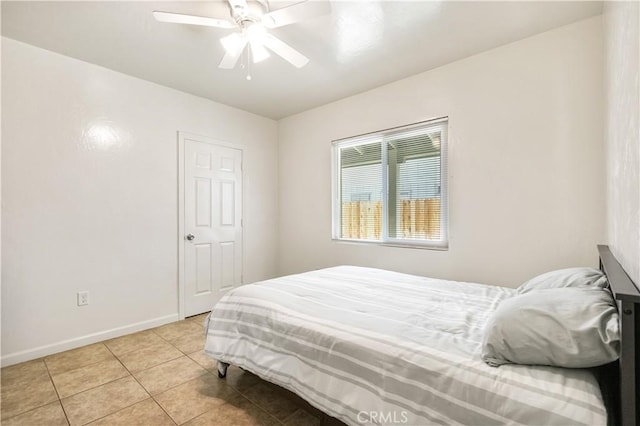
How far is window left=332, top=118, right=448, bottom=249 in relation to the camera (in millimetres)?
2824

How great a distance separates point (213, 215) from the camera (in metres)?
3.52

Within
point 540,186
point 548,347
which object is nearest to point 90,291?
point 548,347

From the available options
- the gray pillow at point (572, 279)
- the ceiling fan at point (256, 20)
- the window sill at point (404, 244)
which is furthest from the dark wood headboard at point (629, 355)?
the window sill at point (404, 244)

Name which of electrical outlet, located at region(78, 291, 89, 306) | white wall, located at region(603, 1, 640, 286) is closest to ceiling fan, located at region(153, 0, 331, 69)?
white wall, located at region(603, 1, 640, 286)

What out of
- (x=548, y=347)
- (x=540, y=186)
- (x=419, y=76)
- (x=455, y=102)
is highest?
(x=419, y=76)

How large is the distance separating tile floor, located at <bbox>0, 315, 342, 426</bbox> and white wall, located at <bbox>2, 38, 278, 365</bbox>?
15.2 inches

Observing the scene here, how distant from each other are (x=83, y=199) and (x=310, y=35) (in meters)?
2.42

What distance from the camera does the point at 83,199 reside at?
2576 millimetres

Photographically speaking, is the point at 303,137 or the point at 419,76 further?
the point at 303,137

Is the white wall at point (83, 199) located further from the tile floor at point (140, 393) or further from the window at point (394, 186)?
the window at point (394, 186)

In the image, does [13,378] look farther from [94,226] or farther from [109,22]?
[109,22]

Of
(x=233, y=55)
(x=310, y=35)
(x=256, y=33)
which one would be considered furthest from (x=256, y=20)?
(x=310, y=35)

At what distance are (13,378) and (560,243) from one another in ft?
13.4

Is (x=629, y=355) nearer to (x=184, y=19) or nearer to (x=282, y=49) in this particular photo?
(x=282, y=49)
